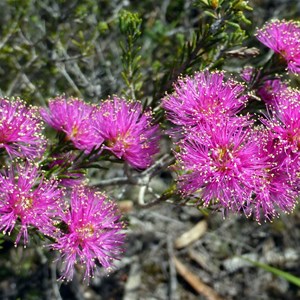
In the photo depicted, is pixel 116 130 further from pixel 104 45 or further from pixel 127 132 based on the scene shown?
pixel 104 45

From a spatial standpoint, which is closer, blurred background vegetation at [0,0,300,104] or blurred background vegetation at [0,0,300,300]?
blurred background vegetation at [0,0,300,104]

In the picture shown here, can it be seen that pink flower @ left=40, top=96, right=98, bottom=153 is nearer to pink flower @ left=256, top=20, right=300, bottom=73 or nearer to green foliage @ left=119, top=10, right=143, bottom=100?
green foliage @ left=119, top=10, right=143, bottom=100

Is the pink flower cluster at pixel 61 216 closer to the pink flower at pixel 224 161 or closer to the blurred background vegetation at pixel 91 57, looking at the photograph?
the pink flower at pixel 224 161

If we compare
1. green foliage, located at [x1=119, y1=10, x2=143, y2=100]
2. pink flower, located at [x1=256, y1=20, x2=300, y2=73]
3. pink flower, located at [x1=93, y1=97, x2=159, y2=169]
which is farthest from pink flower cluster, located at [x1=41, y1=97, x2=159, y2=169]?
pink flower, located at [x1=256, y1=20, x2=300, y2=73]

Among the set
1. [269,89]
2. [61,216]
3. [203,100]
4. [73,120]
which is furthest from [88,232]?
[269,89]

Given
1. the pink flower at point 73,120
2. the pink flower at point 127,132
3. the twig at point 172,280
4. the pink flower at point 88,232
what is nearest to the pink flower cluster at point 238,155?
the pink flower at point 127,132
